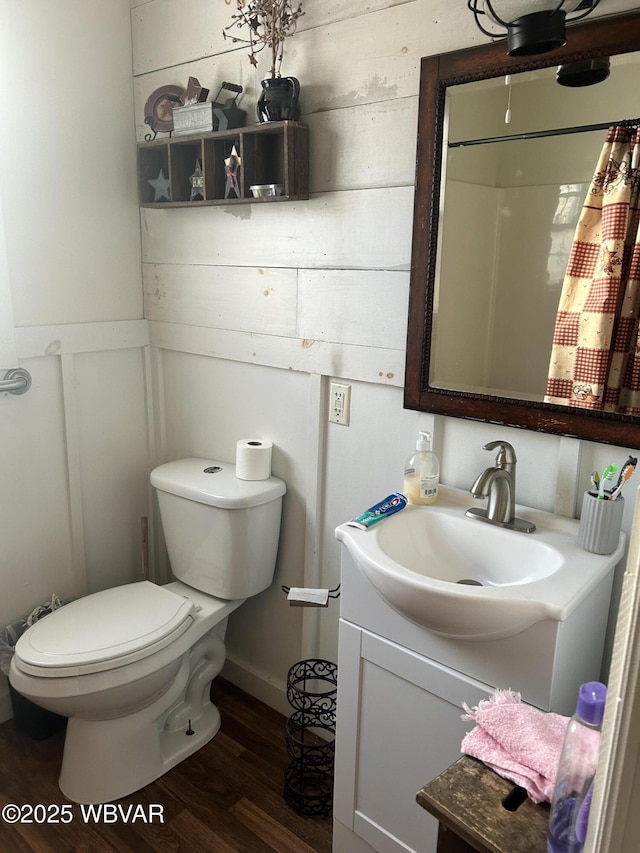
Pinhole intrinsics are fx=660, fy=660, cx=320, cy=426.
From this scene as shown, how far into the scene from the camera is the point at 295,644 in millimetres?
2117

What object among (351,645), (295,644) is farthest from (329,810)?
(351,645)

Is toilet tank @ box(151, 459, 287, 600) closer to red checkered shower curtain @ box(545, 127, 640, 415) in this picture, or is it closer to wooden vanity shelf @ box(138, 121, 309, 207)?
wooden vanity shelf @ box(138, 121, 309, 207)

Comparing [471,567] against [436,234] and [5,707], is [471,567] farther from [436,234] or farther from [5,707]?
[5,707]

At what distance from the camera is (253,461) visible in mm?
2014

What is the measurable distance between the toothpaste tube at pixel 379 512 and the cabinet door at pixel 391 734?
23cm

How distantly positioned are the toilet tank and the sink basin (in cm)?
58

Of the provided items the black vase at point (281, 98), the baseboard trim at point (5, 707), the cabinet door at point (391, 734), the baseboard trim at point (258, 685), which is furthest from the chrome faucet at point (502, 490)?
the baseboard trim at point (5, 707)

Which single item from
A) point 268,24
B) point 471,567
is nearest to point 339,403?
point 471,567

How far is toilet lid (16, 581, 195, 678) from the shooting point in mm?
1689

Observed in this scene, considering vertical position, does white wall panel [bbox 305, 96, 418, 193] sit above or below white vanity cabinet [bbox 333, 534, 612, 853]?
above

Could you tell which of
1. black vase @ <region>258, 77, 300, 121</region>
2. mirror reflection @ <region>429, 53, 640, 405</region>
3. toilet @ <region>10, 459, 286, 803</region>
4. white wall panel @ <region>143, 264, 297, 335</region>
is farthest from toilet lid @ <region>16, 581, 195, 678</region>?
black vase @ <region>258, 77, 300, 121</region>

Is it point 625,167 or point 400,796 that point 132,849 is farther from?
point 625,167

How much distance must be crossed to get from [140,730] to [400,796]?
2.68ft

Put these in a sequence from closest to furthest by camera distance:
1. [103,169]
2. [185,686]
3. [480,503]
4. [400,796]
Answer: [400,796] → [480,503] → [185,686] → [103,169]
